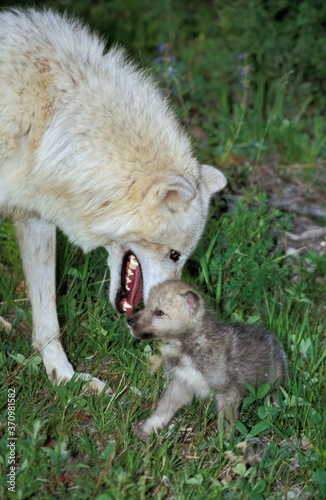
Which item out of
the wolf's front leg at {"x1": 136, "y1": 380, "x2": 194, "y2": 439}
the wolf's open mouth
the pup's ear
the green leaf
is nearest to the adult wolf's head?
the wolf's open mouth

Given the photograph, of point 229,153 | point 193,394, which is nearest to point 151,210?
point 193,394

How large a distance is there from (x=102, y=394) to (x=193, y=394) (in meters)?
0.49

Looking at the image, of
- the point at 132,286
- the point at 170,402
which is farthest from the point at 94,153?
the point at 170,402

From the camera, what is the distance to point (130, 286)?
488cm

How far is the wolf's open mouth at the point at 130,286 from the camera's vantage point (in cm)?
477

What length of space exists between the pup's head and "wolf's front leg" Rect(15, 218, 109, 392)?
0.86 meters

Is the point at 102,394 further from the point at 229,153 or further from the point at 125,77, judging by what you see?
the point at 229,153

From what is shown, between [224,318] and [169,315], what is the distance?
3.91 feet

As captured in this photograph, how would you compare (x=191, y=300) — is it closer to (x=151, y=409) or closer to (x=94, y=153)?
(x=151, y=409)

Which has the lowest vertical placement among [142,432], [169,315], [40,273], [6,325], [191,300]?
[6,325]

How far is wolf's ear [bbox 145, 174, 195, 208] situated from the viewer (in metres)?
4.18

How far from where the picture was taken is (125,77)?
4.66 m

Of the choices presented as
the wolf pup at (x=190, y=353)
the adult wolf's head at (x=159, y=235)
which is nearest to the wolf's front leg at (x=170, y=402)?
the wolf pup at (x=190, y=353)

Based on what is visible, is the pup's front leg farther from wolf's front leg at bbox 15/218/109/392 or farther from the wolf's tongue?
wolf's front leg at bbox 15/218/109/392
